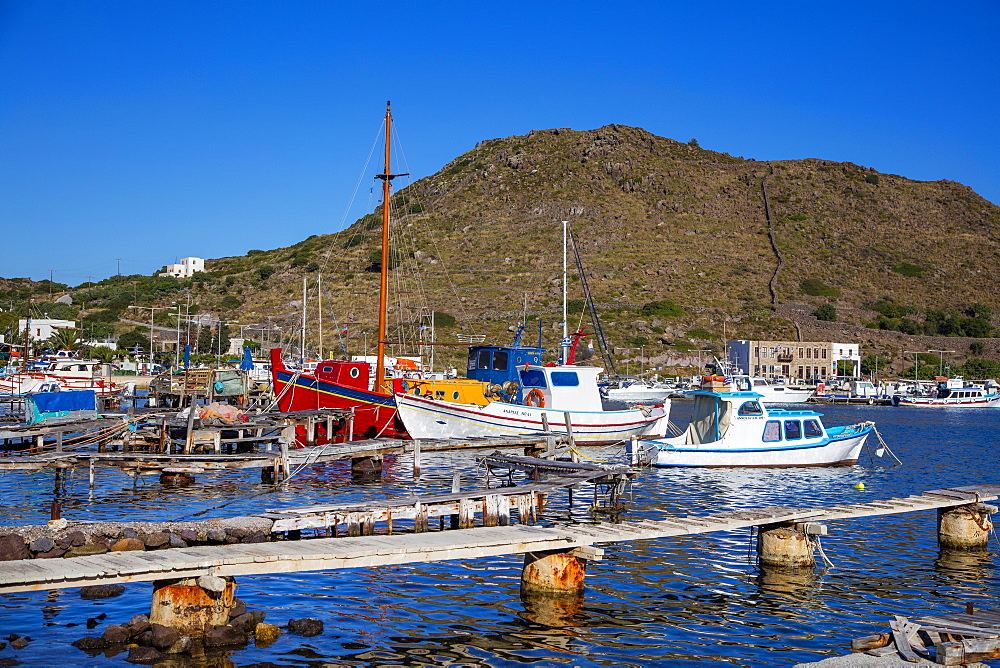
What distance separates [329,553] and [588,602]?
4525 mm

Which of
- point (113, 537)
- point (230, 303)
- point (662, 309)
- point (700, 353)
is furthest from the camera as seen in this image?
point (230, 303)

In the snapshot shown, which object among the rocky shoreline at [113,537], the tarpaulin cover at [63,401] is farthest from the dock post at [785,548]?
the tarpaulin cover at [63,401]

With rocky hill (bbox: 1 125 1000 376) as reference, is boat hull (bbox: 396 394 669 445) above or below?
below

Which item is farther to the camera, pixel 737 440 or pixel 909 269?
pixel 909 269

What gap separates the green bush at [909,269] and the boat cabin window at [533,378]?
462 feet

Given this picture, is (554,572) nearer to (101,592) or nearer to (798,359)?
(101,592)

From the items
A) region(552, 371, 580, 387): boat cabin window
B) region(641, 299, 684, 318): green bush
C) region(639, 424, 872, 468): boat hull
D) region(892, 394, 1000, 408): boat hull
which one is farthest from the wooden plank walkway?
region(641, 299, 684, 318): green bush

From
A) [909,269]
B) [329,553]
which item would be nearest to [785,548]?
[329,553]

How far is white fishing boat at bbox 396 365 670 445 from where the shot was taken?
37.8 metres

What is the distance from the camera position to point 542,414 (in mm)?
37250

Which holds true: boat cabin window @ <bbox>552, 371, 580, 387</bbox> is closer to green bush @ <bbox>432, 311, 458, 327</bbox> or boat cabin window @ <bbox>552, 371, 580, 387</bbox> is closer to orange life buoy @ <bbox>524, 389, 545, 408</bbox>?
orange life buoy @ <bbox>524, 389, 545, 408</bbox>

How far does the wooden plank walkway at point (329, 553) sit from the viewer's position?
39.9 ft

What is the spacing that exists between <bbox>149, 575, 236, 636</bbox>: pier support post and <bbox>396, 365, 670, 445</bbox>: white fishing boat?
23.2 m

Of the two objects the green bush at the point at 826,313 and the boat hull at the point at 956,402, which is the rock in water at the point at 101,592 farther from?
the green bush at the point at 826,313
